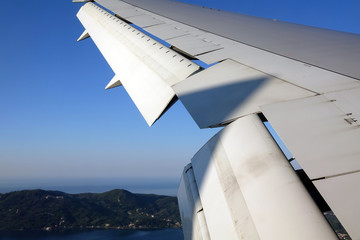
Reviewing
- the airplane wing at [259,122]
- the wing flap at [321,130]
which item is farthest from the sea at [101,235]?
the wing flap at [321,130]

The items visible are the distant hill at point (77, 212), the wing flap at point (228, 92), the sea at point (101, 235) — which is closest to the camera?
the wing flap at point (228, 92)

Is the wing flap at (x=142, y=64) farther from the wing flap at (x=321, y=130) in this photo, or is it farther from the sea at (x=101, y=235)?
the sea at (x=101, y=235)

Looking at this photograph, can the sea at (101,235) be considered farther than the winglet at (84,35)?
Yes

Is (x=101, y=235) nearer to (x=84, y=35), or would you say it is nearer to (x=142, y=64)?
(x=84, y=35)

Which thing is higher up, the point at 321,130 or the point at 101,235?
the point at 101,235

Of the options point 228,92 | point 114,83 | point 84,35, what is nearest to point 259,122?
point 228,92
